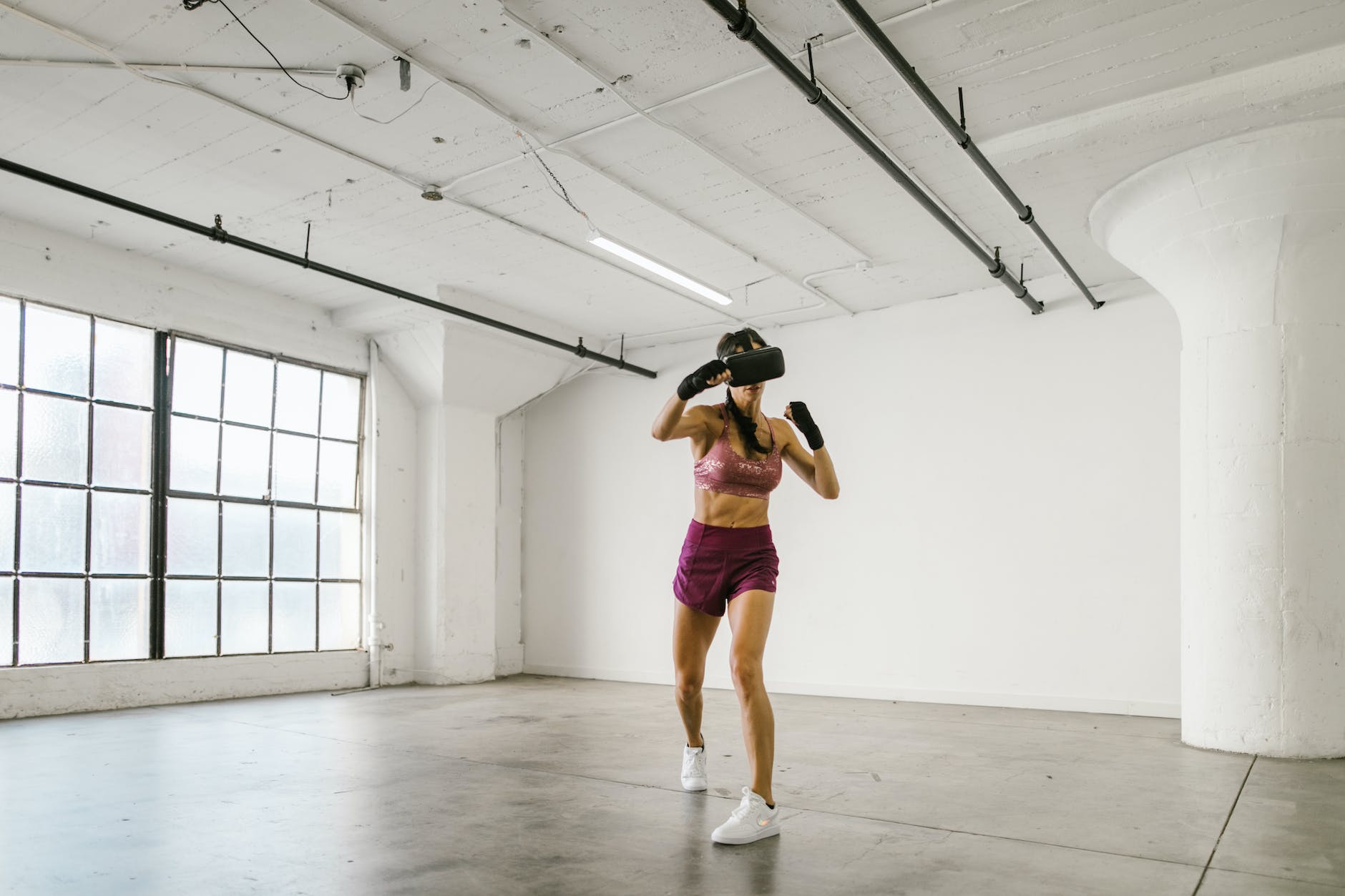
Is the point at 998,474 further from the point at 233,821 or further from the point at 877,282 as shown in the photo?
the point at 233,821

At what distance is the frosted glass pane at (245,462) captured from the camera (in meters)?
7.44

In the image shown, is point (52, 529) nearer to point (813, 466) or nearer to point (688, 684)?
point (688, 684)

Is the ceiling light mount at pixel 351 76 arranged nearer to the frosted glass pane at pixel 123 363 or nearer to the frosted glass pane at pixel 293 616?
the frosted glass pane at pixel 123 363

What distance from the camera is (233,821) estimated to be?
10.8 feet

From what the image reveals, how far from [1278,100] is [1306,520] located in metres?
2.05

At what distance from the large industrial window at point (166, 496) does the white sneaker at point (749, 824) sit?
5368 mm

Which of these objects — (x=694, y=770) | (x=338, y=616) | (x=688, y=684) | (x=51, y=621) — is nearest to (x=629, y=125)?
(x=688, y=684)

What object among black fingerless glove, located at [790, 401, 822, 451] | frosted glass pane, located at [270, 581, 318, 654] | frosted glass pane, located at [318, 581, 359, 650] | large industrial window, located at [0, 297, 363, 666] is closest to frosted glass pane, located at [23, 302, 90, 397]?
large industrial window, located at [0, 297, 363, 666]

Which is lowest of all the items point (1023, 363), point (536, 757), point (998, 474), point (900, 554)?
point (536, 757)

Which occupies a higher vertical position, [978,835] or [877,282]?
[877,282]

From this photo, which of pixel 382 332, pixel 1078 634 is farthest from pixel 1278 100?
pixel 382 332

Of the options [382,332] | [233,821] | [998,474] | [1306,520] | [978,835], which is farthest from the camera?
[382,332]

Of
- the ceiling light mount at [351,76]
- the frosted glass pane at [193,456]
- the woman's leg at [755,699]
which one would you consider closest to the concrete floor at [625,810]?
the woman's leg at [755,699]

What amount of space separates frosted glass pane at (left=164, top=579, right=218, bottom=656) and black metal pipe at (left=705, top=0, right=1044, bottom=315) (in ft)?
18.7
